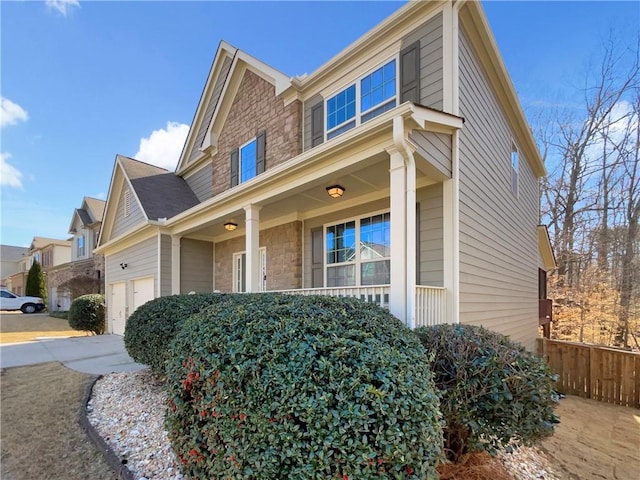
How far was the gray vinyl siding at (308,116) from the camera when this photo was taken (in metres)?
7.87

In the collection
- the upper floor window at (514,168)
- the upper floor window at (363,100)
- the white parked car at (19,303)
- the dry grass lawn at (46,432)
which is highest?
the upper floor window at (363,100)

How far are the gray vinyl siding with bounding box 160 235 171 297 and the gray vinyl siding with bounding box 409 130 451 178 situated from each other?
314 inches

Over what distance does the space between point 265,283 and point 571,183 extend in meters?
16.8

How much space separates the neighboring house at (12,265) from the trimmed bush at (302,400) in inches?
Answer: 1805

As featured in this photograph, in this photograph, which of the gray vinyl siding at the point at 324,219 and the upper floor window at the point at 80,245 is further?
the upper floor window at the point at 80,245

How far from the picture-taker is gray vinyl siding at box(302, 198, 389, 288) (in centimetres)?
668

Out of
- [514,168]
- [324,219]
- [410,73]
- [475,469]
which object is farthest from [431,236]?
[514,168]

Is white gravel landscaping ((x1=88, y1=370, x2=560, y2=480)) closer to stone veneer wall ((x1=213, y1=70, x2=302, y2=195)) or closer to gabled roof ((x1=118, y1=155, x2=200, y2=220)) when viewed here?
stone veneer wall ((x1=213, y1=70, x2=302, y2=195))

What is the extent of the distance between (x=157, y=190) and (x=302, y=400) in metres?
11.1

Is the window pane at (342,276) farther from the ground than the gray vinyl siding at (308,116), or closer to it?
closer to it

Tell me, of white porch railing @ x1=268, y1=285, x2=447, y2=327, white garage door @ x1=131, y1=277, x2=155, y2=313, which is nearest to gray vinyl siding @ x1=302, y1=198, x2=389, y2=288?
white porch railing @ x1=268, y1=285, x2=447, y2=327

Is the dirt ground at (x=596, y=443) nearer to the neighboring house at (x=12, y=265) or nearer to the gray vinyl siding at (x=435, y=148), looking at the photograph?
the gray vinyl siding at (x=435, y=148)

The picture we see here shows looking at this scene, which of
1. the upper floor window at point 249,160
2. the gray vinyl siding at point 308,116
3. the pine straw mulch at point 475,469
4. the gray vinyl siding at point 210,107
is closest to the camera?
the pine straw mulch at point 475,469

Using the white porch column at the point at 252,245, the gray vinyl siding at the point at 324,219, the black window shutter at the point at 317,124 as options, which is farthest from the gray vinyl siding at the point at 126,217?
the black window shutter at the point at 317,124
